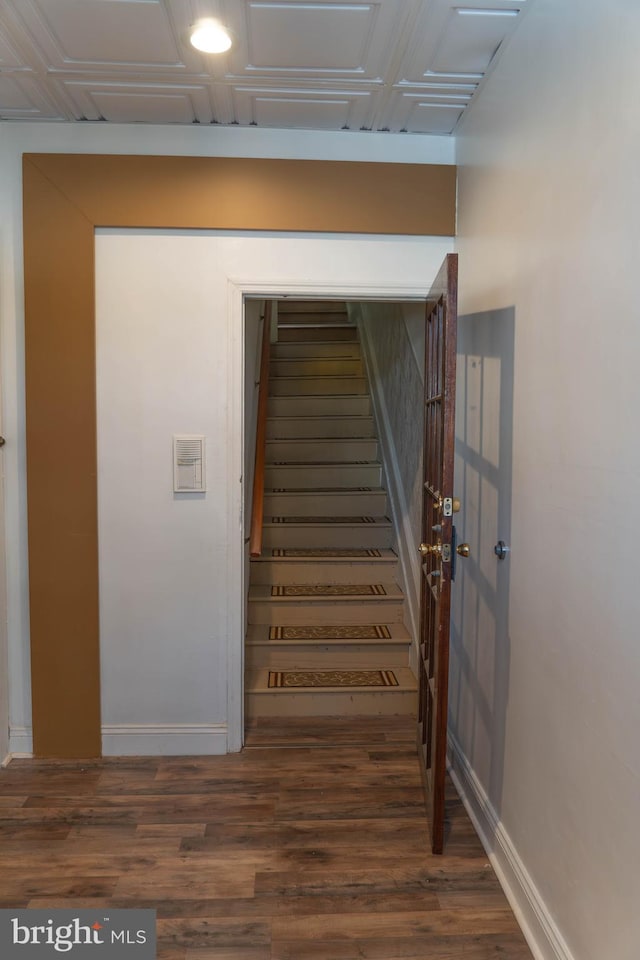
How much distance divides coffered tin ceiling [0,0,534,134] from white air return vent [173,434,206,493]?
1309mm

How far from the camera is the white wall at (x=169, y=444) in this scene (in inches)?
110

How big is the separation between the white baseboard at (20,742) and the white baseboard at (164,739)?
31 centimetres

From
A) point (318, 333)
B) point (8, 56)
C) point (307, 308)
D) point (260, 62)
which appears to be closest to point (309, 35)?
point (260, 62)

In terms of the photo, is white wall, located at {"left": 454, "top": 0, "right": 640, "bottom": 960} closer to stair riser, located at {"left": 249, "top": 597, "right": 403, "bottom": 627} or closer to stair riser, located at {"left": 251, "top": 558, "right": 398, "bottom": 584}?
stair riser, located at {"left": 249, "top": 597, "right": 403, "bottom": 627}

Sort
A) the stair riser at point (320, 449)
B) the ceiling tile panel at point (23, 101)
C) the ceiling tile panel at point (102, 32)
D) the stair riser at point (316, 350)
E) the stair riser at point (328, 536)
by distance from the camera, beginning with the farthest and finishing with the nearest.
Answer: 1. the stair riser at point (316, 350)
2. the stair riser at point (320, 449)
3. the stair riser at point (328, 536)
4. the ceiling tile panel at point (23, 101)
5. the ceiling tile panel at point (102, 32)

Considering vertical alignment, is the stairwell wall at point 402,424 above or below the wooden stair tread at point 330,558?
above

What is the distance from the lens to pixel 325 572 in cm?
389

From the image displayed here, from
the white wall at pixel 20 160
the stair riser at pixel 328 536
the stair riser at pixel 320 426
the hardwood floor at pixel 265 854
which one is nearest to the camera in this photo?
the hardwood floor at pixel 265 854

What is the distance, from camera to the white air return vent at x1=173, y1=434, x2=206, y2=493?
2.83 metres

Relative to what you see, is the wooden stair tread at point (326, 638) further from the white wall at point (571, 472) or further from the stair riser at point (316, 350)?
the stair riser at point (316, 350)

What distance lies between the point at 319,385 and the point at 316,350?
1.67 feet

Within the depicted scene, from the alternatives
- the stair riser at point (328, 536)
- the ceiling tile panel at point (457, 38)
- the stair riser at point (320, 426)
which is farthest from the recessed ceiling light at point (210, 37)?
the stair riser at point (320, 426)

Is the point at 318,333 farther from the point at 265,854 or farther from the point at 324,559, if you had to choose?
the point at 265,854

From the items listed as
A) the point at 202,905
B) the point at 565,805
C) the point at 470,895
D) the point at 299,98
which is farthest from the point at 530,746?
the point at 299,98
